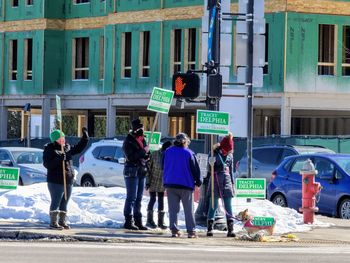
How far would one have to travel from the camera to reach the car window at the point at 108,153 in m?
36.8

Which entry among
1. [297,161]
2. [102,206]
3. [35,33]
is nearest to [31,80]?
[35,33]

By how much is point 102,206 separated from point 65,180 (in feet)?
10.0

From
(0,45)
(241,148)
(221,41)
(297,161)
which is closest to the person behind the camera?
(221,41)

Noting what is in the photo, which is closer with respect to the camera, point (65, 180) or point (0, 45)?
point (65, 180)

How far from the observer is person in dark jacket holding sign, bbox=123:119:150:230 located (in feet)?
71.5

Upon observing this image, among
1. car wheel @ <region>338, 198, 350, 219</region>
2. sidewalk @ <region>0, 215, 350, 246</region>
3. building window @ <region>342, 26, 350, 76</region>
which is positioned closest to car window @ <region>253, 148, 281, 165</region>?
car wheel @ <region>338, 198, 350, 219</region>

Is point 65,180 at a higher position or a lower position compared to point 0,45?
lower

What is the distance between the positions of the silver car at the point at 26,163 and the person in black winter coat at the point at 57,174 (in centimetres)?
1361

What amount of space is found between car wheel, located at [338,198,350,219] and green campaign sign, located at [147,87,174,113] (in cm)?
652

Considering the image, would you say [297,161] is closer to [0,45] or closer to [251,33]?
[251,33]

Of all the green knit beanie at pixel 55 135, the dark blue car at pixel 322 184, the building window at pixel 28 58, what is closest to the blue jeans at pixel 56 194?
the green knit beanie at pixel 55 135

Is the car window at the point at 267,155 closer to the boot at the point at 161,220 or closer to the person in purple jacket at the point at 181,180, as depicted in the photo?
the boot at the point at 161,220

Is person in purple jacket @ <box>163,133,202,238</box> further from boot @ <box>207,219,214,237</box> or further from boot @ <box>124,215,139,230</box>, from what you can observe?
boot @ <box>124,215,139,230</box>

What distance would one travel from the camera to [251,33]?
81.1 feet
